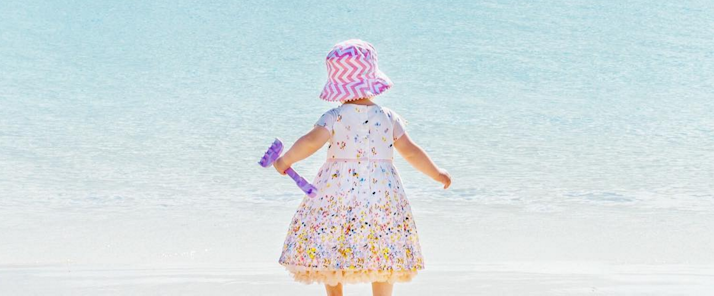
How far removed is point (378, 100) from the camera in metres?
10.5

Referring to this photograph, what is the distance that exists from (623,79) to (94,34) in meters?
5.96

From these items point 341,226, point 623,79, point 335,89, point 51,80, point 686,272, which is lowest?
point 51,80

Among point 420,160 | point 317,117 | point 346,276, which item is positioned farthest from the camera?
A: point 317,117

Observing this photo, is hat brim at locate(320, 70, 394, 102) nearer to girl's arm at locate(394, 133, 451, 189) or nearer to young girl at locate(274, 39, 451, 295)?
young girl at locate(274, 39, 451, 295)

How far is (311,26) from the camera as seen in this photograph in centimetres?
1191

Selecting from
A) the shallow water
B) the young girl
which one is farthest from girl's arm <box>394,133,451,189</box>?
the shallow water

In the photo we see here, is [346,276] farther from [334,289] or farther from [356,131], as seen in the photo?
[356,131]

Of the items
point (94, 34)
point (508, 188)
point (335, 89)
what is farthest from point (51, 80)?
point (335, 89)

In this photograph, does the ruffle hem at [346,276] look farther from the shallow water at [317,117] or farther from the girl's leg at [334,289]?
the shallow water at [317,117]

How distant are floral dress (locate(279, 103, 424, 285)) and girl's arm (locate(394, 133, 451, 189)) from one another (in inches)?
1.2

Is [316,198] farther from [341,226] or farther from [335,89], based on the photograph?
[335,89]

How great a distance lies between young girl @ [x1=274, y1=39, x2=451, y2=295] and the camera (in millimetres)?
→ 2383

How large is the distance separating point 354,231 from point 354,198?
8cm

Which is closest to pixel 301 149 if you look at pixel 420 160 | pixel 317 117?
pixel 420 160
